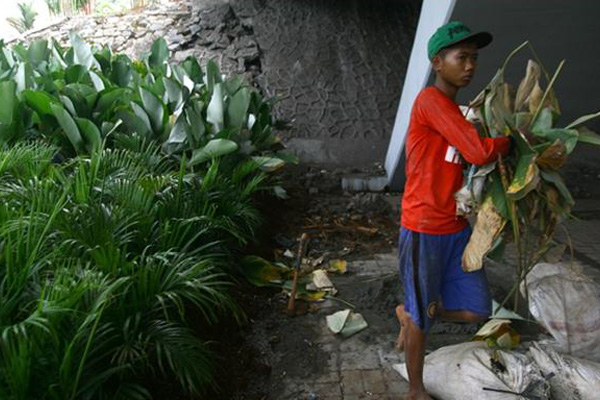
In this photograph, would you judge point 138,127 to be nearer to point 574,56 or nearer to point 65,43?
point 574,56

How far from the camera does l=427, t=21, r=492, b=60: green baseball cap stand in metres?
2.17

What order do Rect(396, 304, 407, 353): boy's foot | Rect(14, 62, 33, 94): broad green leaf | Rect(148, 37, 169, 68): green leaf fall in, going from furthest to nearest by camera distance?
Rect(148, 37, 169, 68): green leaf < Rect(14, 62, 33, 94): broad green leaf < Rect(396, 304, 407, 353): boy's foot

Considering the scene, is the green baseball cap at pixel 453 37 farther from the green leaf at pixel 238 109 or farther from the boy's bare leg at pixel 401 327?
the green leaf at pixel 238 109

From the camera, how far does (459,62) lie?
2.21 metres

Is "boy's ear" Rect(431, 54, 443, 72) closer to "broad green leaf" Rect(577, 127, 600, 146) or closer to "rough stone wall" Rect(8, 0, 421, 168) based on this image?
"broad green leaf" Rect(577, 127, 600, 146)

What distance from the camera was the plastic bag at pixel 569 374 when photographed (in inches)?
86.2

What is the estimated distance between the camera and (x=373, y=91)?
8234 mm

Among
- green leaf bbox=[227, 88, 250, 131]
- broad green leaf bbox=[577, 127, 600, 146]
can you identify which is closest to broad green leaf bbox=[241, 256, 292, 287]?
green leaf bbox=[227, 88, 250, 131]

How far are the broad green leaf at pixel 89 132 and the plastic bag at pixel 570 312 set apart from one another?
293 cm

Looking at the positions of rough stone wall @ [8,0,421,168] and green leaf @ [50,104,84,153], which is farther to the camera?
rough stone wall @ [8,0,421,168]

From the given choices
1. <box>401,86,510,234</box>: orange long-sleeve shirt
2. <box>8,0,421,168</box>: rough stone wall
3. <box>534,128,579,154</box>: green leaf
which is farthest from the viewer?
<box>8,0,421,168</box>: rough stone wall

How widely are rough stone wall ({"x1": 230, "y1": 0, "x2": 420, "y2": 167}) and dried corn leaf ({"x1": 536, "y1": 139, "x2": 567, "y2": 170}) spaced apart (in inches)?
189

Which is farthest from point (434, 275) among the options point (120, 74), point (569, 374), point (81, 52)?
point (81, 52)

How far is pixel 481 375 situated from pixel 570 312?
59cm
